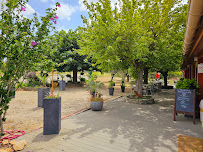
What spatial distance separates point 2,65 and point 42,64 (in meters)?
1.02

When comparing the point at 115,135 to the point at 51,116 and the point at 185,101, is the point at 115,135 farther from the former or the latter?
the point at 185,101

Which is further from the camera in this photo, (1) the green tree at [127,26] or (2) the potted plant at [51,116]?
(1) the green tree at [127,26]

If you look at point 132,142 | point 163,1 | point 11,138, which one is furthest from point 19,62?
point 163,1

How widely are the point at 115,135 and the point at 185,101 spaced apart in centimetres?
317

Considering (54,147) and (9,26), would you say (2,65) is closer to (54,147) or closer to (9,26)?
(9,26)

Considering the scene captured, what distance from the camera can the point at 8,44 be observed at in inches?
134

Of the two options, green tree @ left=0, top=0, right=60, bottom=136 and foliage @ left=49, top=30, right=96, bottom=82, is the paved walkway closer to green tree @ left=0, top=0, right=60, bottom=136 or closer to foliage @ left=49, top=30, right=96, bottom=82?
green tree @ left=0, top=0, right=60, bottom=136

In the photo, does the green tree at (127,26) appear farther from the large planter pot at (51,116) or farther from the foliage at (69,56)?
the foliage at (69,56)

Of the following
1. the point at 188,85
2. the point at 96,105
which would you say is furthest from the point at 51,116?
the point at 188,85

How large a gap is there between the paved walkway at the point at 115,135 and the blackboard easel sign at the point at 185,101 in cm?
45

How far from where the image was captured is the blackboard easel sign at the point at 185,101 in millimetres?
5691

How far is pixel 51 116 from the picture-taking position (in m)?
4.43

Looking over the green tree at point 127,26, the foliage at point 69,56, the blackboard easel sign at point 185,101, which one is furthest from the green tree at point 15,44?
the foliage at point 69,56

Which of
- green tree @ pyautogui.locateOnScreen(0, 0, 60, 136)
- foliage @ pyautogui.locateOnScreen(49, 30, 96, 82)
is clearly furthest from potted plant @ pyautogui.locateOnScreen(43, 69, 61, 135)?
foliage @ pyautogui.locateOnScreen(49, 30, 96, 82)
